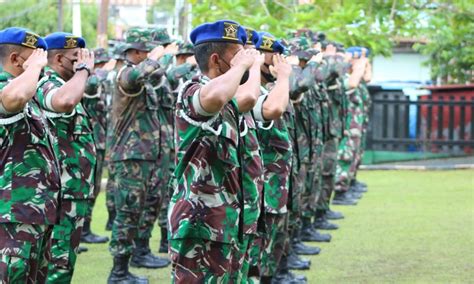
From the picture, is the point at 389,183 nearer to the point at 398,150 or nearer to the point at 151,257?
the point at 398,150

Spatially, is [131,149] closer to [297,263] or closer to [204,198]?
[297,263]

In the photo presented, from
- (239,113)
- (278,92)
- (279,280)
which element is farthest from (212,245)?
(279,280)

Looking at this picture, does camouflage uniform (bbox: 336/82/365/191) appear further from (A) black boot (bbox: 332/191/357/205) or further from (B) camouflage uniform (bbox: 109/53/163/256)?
(B) camouflage uniform (bbox: 109/53/163/256)

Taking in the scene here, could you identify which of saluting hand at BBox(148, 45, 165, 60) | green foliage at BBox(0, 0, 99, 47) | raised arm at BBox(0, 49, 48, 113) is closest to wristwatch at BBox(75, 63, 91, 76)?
raised arm at BBox(0, 49, 48, 113)

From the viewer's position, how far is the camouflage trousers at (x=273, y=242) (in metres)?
8.45

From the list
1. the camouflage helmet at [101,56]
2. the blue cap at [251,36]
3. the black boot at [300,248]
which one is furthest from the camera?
the camouflage helmet at [101,56]

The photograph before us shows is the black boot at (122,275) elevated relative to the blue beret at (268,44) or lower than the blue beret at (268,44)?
lower

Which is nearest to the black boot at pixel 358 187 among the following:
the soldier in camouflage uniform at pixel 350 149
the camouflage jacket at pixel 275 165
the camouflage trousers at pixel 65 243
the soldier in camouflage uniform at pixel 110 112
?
the soldier in camouflage uniform at pixel 350 149

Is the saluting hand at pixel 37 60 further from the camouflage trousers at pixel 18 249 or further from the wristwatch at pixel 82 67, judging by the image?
the camouflage trousers at pixel 18 249

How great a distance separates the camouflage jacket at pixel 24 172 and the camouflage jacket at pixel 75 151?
3.81 ft

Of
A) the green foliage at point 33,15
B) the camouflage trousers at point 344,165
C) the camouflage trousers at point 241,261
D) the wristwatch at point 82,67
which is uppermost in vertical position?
the green foliage at point 33,15

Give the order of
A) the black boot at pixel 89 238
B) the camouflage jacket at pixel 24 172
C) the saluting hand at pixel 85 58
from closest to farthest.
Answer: the camouflage jacket at pixel 24 172
the saluting hand at pixel 85 58
the black boot at pixel 89 238

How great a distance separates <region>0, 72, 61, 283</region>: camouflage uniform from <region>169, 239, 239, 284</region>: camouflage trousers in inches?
39.2

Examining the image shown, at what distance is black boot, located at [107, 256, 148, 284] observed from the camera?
973 cm
